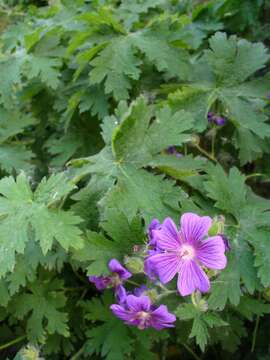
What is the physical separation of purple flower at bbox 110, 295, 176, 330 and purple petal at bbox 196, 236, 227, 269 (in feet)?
0.51

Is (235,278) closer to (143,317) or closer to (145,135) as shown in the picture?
(143,317)

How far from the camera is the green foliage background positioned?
135cm

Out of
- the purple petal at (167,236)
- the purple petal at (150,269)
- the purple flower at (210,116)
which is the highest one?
the purple petal at (167,236)

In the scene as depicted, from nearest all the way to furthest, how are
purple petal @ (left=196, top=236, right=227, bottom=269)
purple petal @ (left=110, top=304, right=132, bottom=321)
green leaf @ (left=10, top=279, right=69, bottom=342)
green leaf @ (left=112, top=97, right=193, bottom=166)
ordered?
purple petal @ (left=196, top=236, right=227, bottom=269) → purple petal @ (left=110, top=304, right=132, bottom=321) → green leaf @ (left=112, top=97, right=193, bottom=166) → green leaf @ (left=10, top=279, right=69, bottom=342)

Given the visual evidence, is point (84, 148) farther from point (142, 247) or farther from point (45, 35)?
point (142, 247)

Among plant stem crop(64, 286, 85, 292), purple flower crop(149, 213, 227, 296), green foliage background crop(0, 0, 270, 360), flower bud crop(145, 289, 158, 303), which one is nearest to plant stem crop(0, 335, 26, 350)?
green foliage background crop(0, 0, 270, 360)

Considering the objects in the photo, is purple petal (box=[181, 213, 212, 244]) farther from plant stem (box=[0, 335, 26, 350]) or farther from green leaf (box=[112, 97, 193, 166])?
plant stem (box=[0, 335, 26, 350])

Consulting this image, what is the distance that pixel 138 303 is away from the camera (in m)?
1.25

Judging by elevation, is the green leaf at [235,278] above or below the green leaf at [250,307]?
above

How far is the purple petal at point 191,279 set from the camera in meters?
1.17

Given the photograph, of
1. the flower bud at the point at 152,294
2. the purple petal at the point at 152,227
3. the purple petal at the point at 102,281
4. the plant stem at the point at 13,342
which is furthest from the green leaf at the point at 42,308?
the purple petal at the point at 152,227

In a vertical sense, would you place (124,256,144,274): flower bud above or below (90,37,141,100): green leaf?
below

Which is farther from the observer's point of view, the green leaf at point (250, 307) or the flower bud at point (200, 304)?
the green leaf at point (250, 307)

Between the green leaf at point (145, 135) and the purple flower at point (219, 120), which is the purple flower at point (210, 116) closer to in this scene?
the purple flower at point (219, 120)
